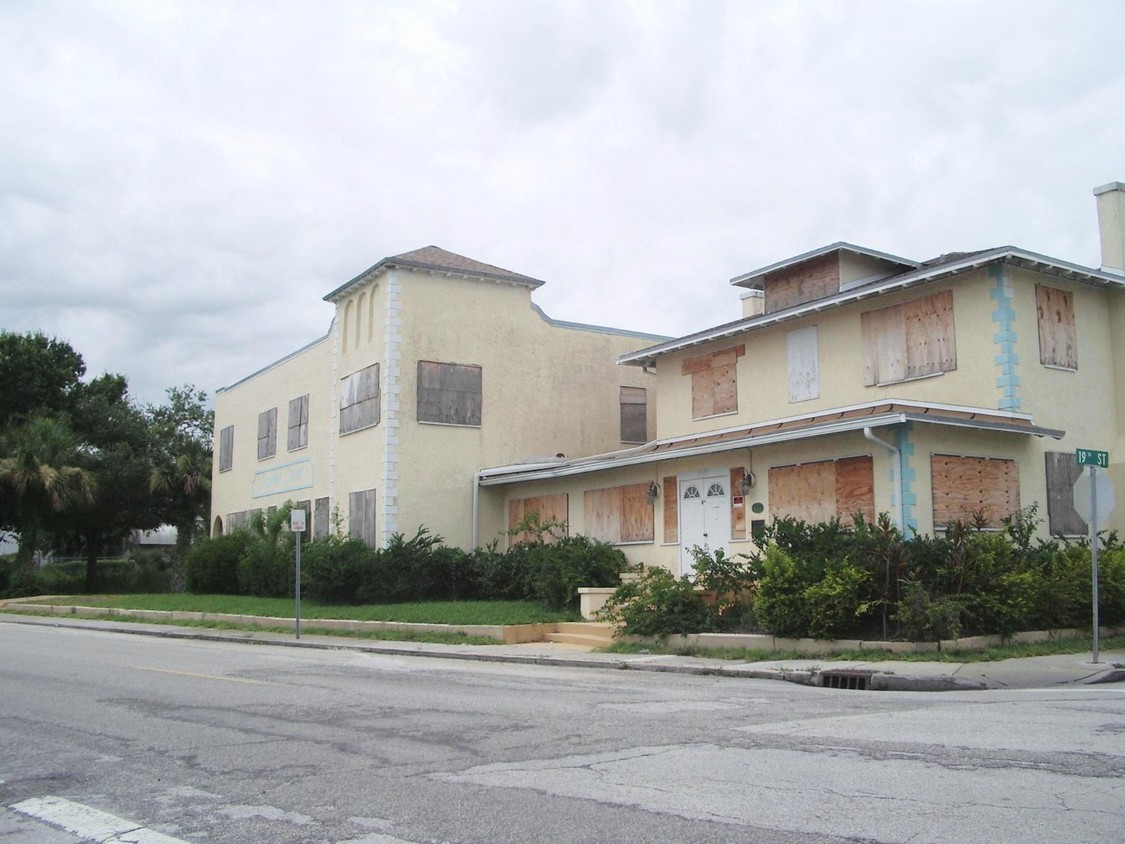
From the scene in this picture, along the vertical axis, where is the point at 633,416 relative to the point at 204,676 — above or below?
above

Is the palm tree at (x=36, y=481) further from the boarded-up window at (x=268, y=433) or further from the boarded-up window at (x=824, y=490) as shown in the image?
the boarded-up window at (x=824, y=490)

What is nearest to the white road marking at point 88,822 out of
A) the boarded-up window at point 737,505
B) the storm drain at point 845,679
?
the storm drain at point 845,679

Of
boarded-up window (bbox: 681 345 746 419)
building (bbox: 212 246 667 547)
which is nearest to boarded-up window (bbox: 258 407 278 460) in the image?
building (bbox: 212 246 667 547)

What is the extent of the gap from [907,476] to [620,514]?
8.19 metres

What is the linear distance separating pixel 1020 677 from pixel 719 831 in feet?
29.8

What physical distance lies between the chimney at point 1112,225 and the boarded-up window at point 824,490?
724 cm

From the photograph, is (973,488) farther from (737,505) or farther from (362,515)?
(362,515)

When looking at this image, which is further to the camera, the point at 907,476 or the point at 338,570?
the point at 338,570

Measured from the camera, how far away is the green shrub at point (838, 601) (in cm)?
1576

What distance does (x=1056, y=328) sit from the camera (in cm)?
2033

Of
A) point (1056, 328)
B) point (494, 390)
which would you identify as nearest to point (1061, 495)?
point (1056, 328)

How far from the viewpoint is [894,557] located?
52.3 ft

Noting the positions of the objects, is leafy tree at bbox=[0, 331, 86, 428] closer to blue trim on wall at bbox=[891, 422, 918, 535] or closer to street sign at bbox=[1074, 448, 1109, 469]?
blue trim on wall at bbox=[891, 422, 918, 535]

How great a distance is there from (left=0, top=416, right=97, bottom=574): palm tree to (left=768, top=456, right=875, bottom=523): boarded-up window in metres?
28.3
